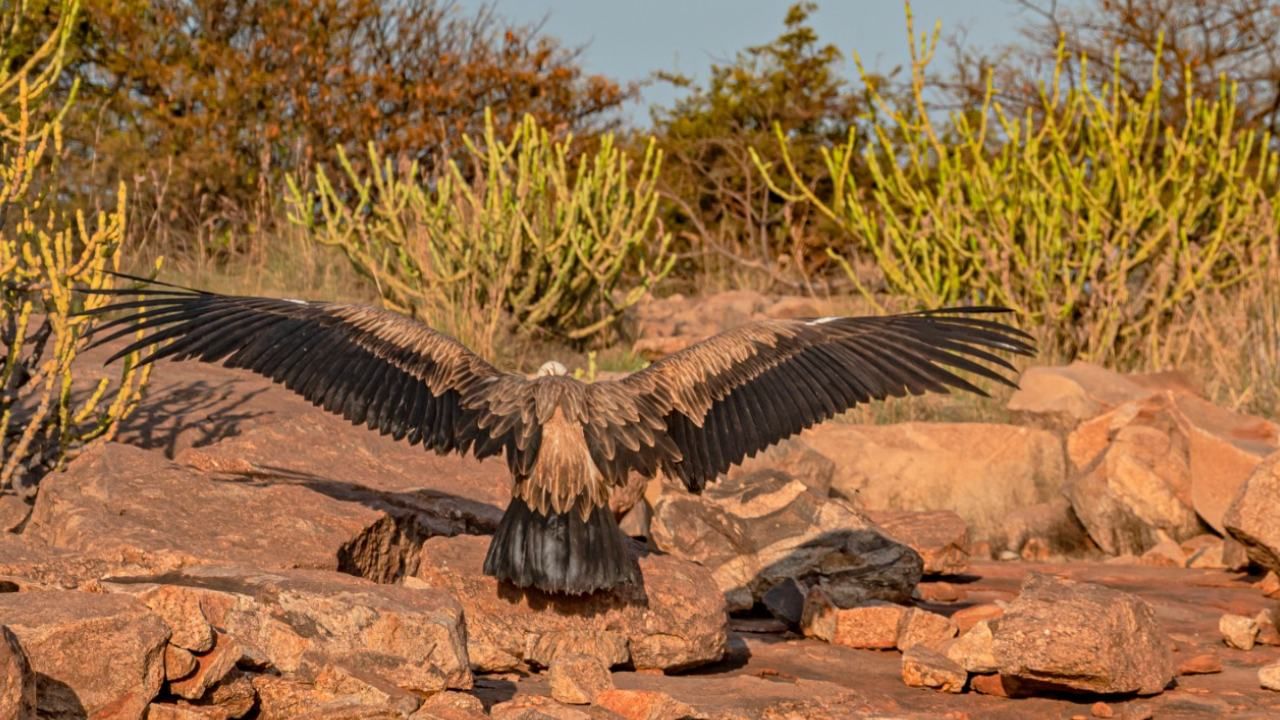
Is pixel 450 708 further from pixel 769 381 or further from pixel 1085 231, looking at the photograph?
pixel 1085 231

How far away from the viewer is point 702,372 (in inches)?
229

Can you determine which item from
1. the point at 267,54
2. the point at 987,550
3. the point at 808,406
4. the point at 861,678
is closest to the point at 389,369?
the point at 808,406

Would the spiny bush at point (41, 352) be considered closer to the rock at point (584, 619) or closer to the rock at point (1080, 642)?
the rock at point (584, 619)

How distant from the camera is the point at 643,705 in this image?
187 inches

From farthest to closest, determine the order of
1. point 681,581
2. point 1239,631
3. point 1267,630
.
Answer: point 1267,630, point 1239,631, point 681,581

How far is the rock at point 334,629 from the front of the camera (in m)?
4.59

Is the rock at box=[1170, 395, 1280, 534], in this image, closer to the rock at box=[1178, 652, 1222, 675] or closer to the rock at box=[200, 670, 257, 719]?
the rock at box=[1178, 652, 1222, 675]

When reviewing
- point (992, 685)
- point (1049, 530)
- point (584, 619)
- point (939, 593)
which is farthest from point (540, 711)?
point (1049, 530)

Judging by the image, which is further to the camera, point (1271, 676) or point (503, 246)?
point (503, 246)

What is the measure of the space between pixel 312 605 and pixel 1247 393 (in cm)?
773

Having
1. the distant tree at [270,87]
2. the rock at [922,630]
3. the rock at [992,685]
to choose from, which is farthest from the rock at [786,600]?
the distant tree at [270,87]

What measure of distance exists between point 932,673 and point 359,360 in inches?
95.7

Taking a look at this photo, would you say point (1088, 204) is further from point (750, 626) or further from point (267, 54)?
point (267, 54)

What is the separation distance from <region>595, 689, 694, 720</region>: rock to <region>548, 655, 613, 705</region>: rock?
0.16 feet
